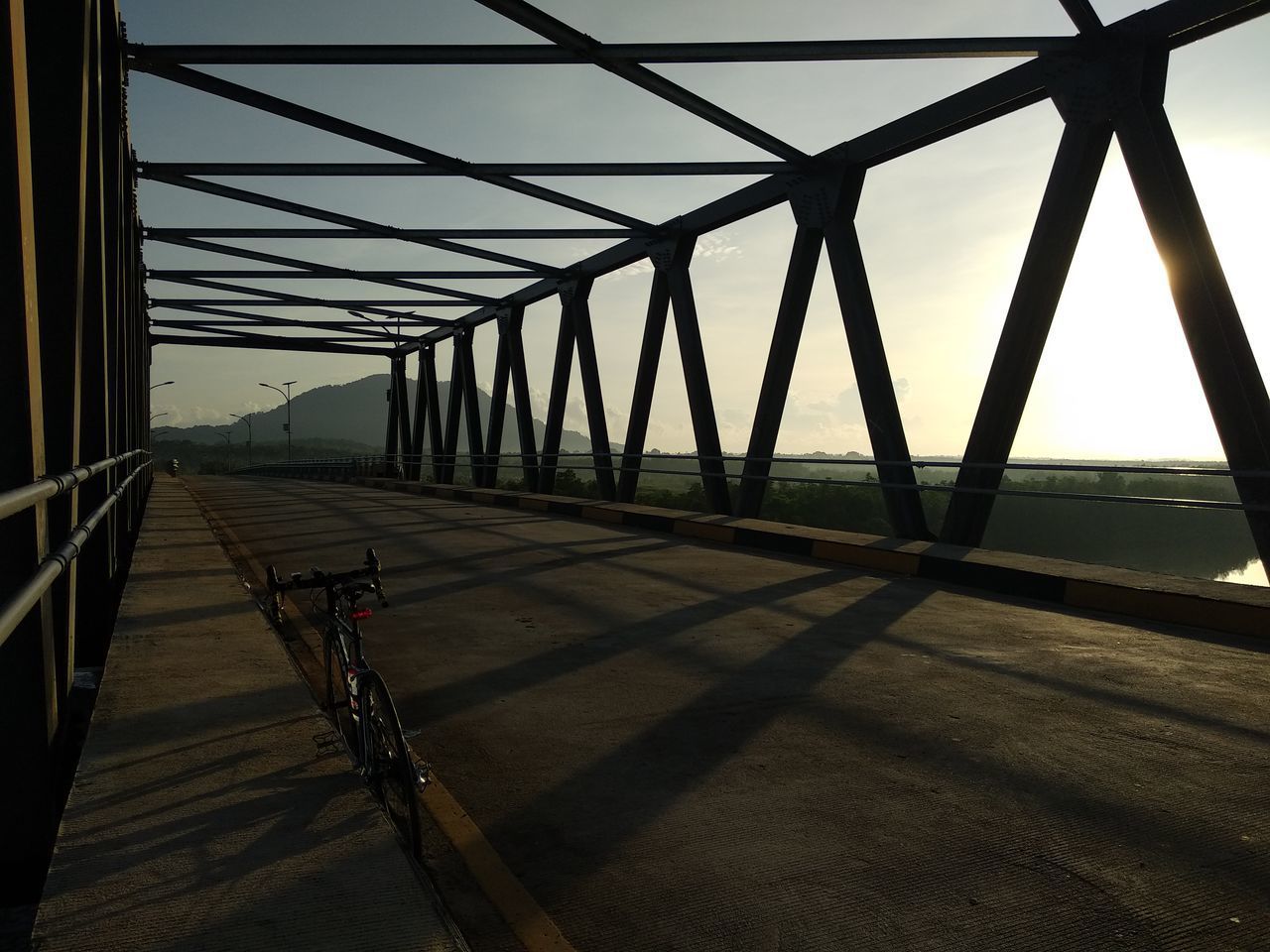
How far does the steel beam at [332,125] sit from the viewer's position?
11.4 meters

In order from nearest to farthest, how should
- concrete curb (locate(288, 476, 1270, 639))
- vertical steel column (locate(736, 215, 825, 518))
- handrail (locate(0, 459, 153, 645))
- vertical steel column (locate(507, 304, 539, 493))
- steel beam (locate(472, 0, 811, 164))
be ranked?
handrail (locate(0, 459, 153, 645)) < concrete curb (locate(288, 476, 1270, 639)) < steel beam (locate(472, 0, 811, 164)) < vertical steel column (locate(736, 215, 825, 518)) < vertical steel column (locate(507, 304, 539, 493))

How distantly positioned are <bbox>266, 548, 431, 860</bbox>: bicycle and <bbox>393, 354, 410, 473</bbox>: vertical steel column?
3685cm

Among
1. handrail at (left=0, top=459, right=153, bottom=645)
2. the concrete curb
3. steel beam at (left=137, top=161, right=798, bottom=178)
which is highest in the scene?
steel beam at (left=137, top=161, right=798, bottom=178)

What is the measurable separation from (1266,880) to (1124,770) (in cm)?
102

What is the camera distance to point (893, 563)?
10492 millimetres

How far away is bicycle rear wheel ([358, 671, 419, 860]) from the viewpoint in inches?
130

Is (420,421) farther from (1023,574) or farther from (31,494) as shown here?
(31,494)

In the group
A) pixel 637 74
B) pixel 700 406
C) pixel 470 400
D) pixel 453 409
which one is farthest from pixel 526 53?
pixel 453 409

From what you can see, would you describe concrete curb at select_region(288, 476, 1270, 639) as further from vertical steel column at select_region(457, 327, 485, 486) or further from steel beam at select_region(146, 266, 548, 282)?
vertical steel column at select_region(457, 327, 485, 486)

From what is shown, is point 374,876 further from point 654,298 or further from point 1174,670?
point 654,298

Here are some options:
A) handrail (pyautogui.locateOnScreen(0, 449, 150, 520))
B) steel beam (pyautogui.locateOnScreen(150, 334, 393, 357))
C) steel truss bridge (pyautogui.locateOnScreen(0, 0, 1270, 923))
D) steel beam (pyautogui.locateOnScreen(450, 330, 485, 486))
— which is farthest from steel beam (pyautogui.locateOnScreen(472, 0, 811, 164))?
steel beam (pyautogui.locateOnScreen(150, 334, 393, 357))

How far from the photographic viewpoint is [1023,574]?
895cm

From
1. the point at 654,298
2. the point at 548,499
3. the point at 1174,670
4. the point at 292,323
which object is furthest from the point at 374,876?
the point at 292,323

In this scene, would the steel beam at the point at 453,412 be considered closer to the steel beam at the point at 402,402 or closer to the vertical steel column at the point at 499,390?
the vertical steel column at the point at 499,390
